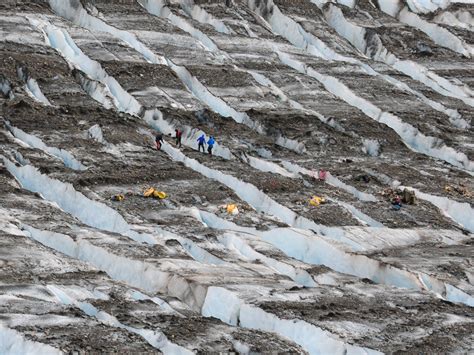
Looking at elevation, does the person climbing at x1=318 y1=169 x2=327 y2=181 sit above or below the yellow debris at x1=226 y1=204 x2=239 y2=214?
above

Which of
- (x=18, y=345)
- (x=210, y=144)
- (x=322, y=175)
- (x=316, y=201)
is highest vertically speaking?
(x=18, y=345)

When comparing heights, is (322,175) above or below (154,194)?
above

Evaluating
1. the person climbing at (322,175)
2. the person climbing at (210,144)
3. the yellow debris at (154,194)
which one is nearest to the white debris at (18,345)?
the yellow debris at (154,194)

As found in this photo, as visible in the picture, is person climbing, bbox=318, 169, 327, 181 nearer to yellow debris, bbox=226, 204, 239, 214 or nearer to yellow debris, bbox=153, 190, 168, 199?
yellow debris, bbox=226, 204, 239, 214

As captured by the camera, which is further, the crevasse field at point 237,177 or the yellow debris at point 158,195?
the yellow debris at point 158,195

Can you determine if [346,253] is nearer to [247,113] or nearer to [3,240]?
[3,240]

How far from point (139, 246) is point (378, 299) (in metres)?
5.69

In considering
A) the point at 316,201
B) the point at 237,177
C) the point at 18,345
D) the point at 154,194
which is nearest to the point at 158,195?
the point at 154,194

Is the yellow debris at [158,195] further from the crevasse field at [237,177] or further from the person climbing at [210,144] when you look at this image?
the person climbing at [210,144]

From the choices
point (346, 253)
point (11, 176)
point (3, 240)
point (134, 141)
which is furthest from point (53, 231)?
point (134, 141)

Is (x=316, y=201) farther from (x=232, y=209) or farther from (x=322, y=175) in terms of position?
(x=322, y=175)

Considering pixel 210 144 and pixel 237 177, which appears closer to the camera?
pixel 237 177

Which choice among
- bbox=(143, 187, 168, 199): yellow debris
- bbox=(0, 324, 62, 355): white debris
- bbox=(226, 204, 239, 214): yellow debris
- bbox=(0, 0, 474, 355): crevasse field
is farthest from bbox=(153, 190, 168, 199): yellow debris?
bbox=(0, 324, 62, 355): white debris

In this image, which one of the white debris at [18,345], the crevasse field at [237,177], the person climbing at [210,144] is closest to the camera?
the white debris at [18,345]
